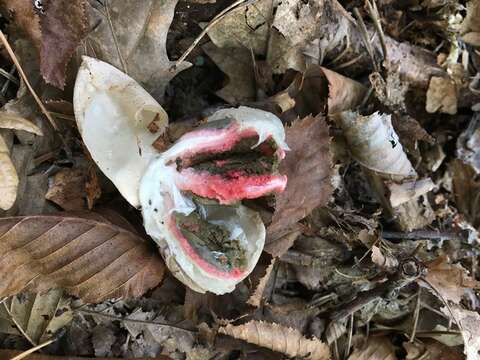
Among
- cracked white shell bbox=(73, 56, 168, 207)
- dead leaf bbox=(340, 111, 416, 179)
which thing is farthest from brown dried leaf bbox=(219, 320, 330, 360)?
dead leaf bbox=(340, 111, 416, 179)

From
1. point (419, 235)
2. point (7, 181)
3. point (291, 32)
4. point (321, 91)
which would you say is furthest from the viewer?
point (419, 235)

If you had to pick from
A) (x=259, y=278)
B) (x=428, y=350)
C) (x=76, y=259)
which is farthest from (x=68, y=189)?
(x=428, y=350)

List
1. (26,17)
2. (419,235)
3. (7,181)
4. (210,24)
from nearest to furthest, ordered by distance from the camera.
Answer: (7,181) → (26,17) → (210,24) → (419,235)

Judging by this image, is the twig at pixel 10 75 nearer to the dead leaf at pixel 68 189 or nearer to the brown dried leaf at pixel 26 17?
the brown dried leaf at pixel 26 17

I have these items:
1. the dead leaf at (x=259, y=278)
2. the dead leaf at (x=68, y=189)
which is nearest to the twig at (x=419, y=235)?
the dead leaf at (x=259, y=278)

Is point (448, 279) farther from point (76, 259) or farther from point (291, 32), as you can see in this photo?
point (76, 259)
